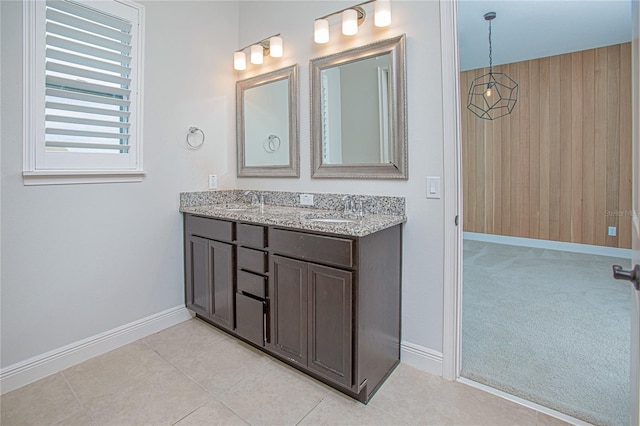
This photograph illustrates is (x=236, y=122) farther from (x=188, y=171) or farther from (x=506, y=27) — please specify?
(x=506, y=27)

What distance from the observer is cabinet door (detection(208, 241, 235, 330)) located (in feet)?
A: 7.26

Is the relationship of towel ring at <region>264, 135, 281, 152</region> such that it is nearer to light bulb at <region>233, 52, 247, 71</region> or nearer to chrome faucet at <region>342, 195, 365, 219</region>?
light bulb at <region>233, 52, 247, 71</region>

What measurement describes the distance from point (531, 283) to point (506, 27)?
9.27ft

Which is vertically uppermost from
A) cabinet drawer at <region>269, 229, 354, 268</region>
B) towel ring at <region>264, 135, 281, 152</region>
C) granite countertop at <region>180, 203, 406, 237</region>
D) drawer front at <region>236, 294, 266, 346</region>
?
towel ring at <region>264, 135, 281, 152</region>

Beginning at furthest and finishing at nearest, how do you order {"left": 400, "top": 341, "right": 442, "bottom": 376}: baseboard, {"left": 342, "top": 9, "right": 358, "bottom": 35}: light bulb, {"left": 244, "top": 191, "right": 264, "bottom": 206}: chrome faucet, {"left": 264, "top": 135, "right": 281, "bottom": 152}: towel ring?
1. {"left": 244, "top": 191, "right": 264, "bottom": 206}: chrome faucet
2. {"left": 264, "top": 135, "right": 281, "bottom": 152}: towel ring
3. {"left": 342, "top": 9, "right": 358, "bottom": 35}: light bulb
4. {"left": 400, "top": 341, "right": 442, "bottom": 376}: baseboard

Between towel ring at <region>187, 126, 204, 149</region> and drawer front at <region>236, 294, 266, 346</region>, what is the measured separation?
1240 mm

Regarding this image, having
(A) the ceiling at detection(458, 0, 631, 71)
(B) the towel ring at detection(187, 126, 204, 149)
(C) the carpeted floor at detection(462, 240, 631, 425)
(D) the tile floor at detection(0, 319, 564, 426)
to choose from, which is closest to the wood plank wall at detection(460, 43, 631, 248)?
(A) the ceiling at detection(458, 0, 631, 71)

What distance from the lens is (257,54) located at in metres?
2.63

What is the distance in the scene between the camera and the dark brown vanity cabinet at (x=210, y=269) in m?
2.22

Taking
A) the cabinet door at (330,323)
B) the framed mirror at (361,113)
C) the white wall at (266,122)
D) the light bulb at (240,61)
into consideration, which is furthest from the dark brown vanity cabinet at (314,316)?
the light bulb at (240,61)

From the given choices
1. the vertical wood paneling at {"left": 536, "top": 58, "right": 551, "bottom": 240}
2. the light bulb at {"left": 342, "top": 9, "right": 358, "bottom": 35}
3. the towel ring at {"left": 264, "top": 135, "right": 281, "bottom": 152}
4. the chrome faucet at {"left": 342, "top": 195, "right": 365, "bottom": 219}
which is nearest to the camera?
the light bulb at {"left": 342, "top": 9, "right": 358, "bottom": 35}

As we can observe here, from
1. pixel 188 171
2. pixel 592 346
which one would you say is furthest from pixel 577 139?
pixel 188 171

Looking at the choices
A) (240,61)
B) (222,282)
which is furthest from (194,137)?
(222,282)

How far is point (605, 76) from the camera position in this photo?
171 inches
